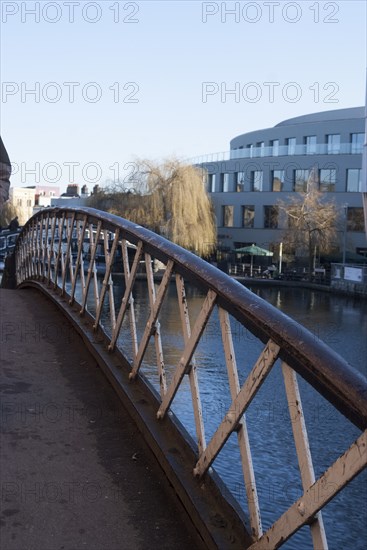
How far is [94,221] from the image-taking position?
591 cm

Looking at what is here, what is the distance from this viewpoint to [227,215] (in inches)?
2200

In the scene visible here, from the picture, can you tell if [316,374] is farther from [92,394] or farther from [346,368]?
[92,394]

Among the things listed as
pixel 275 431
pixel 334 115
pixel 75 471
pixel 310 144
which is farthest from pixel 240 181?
pixel 75 471

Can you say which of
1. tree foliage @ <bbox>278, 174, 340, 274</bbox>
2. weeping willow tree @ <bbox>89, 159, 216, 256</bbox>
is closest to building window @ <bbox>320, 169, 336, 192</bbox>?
tree foliage @ <bbox>278, 174, 340, 274</bbox>

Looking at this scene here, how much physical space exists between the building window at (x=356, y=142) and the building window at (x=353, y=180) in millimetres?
1496

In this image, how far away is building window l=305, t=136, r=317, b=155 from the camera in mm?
49969

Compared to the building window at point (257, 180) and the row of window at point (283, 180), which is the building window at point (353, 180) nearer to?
the row of window at point (283, 180)

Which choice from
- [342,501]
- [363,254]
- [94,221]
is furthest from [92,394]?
[363,254]

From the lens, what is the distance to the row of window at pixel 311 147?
49188 millimetres

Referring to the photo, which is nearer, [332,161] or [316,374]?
[316,374]

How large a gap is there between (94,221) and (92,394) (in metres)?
2.05

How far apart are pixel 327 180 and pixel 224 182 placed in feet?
31.8

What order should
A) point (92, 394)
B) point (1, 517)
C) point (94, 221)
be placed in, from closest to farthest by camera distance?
point (1, 517) < point (92, 394) < point (94, 221)

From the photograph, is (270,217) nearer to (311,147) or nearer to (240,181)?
(240,181)
